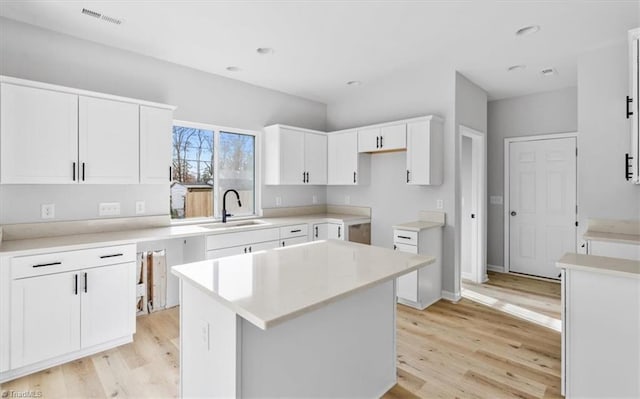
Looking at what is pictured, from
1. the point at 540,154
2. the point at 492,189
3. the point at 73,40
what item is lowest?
the point at 492,189

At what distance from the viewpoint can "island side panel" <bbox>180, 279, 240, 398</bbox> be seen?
1383 mm

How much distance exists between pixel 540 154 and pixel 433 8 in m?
3.27

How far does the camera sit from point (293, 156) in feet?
14.9

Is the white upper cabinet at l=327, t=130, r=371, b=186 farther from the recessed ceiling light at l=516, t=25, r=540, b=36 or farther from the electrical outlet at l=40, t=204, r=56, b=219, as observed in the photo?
the electrical outlet at l=40, t=204, r=56, b=219

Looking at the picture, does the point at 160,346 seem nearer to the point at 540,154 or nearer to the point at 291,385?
the point at 291,385

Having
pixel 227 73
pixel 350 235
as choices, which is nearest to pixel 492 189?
pixel 350 235

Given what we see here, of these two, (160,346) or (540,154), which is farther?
(540,154)

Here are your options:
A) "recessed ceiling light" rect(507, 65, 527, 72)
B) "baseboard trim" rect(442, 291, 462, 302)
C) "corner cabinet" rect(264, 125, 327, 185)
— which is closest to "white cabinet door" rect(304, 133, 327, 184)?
"corner cabinet" rect(264, 125, 327, 185)

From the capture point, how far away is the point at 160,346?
2.76 m

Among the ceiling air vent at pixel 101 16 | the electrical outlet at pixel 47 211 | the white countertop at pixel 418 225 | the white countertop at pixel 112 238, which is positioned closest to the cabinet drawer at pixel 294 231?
the white countertop at pixel 112 238

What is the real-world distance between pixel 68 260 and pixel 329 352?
2.11 m

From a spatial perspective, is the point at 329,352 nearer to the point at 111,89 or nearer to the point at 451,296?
the point at 451,296

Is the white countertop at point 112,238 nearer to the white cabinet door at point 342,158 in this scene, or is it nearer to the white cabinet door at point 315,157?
the white cabinet door at point 315,157

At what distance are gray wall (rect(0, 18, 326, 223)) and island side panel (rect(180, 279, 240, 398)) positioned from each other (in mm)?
2023
